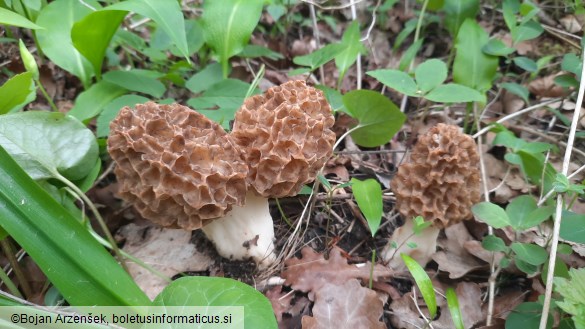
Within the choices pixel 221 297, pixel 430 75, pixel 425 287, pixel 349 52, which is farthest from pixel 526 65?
pixel 221 297

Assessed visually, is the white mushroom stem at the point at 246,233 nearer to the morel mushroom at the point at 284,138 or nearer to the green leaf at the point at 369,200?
the morel mushroom at the point at 284,138

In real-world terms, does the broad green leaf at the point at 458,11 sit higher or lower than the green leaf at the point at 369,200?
higher

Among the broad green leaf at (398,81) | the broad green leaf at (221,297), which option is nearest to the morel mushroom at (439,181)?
the broad green leaf at (398,81)

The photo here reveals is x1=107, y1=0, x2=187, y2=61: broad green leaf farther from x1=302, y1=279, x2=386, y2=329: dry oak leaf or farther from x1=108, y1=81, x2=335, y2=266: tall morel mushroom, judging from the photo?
x1=302, y1=279, x2=386, y2=329: dry oak leaf

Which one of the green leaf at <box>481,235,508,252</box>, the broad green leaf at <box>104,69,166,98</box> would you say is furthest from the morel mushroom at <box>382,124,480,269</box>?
the broad green leaf at <box>104,69,166,98</box>

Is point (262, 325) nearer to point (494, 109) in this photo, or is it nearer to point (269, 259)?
point (269, 259)

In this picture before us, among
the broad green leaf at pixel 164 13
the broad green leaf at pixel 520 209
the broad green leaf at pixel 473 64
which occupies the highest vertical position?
the broad green leaf at pixel 164 13
